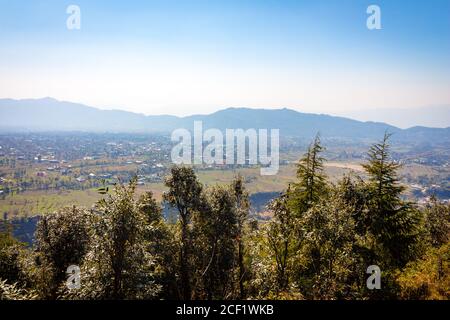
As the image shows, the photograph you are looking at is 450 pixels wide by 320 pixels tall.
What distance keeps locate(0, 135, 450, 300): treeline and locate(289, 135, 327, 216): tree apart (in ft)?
0.40

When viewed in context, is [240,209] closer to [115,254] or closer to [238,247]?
[238,247]

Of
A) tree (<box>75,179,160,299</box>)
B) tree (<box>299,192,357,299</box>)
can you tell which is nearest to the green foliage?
tree (<box>299,192,357,299</box>)

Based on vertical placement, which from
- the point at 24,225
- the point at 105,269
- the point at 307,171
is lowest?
the point at 24,225

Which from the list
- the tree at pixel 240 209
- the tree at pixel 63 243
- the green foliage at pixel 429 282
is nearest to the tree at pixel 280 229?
the green foliage at pixel 429 282

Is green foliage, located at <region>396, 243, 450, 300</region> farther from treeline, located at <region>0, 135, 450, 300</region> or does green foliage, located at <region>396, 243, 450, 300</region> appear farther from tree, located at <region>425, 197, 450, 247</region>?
tree, located at <region>425, 197, 450, 247</region>

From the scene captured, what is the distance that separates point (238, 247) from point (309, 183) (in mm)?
10513

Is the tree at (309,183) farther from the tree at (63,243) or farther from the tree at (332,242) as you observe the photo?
the tree at (63,243)

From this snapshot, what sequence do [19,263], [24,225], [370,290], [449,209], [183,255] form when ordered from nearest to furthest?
[370,290]
[19,263]
[183,255]
[449,209]
[24,225]

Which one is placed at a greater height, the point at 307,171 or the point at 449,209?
the point at 307,171

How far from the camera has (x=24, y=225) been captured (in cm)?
16288

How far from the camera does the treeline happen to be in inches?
709

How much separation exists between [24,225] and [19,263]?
537ft
